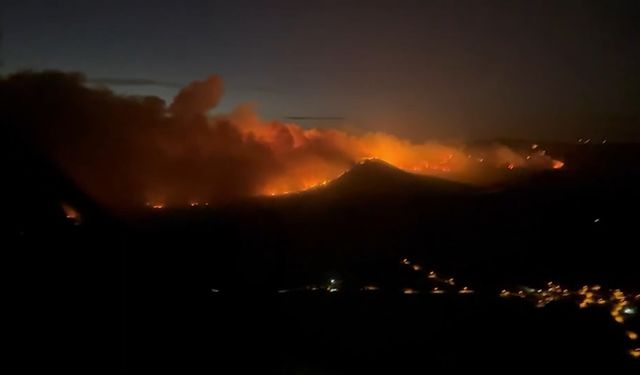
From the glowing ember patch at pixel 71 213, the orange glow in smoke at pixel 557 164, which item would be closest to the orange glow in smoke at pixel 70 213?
the glowing ember patch at pixel 71 213

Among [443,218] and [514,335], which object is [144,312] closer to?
[514,335]

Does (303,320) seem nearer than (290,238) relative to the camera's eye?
Yes

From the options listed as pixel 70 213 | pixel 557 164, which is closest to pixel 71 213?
pixel 70 213

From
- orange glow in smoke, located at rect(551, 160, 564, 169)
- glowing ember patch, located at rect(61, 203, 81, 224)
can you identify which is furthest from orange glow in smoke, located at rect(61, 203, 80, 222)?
orange glow in smoke, located at rect(551, 160, 564, 169)

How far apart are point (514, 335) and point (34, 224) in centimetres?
587

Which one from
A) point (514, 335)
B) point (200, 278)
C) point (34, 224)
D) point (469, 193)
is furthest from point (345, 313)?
point (469, 193)

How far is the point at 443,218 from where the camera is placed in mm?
19000

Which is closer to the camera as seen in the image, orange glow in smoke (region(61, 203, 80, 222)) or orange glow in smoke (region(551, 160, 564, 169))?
orange glow in smoke (region(61, 203, 80, 222))

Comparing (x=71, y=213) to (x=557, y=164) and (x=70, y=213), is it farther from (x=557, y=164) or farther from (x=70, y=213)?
(x=557, y=164)

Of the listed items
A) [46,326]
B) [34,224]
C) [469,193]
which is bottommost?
[46,326]

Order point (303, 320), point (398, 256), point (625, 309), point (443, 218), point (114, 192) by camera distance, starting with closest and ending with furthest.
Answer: point (303, 320), point (625, 309), point (398, 256), point (443, 218), point (114, 192)

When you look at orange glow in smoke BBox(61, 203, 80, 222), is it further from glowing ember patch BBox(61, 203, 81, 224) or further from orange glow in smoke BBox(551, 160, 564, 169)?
orange glow in smoke BBox(551, 160, 564, 169)

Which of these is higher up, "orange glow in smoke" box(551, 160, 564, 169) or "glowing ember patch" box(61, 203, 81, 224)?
"orange glow in smoke" box(551, 160, 564, 169)

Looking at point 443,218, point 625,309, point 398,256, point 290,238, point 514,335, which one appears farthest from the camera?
point 443,218
